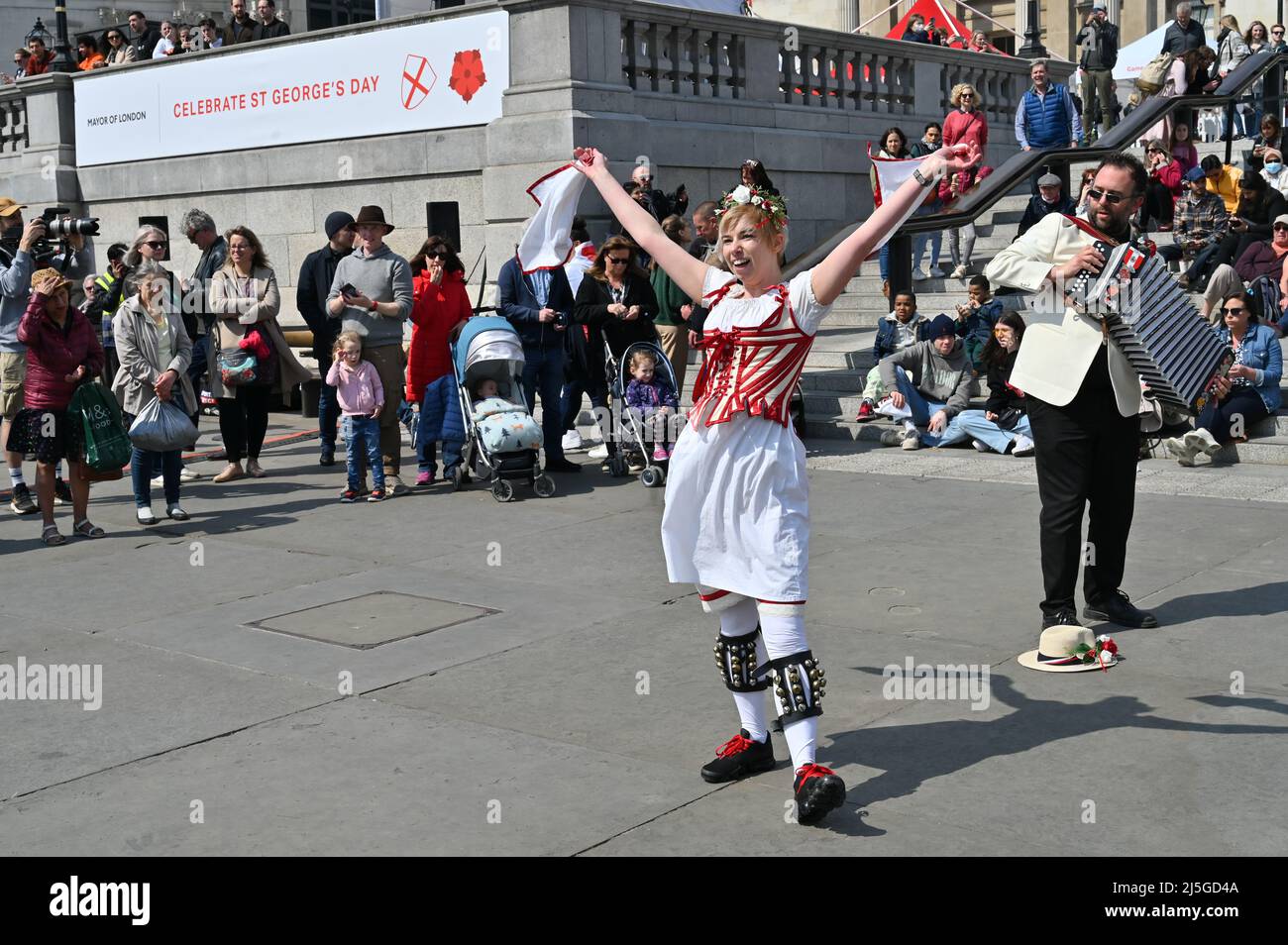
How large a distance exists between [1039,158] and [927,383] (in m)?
4.14

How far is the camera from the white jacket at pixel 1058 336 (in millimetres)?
6723

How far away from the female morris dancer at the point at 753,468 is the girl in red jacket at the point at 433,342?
6.62m

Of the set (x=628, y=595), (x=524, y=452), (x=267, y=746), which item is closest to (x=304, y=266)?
(x=524, y=452)

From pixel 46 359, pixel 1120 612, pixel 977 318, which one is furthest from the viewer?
pixel 977 318

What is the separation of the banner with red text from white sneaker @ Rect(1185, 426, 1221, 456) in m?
8.74

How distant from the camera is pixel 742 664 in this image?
205 inches

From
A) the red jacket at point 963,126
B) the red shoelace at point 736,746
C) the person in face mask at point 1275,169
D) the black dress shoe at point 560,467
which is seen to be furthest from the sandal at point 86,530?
the person in face mask at point 1275,169

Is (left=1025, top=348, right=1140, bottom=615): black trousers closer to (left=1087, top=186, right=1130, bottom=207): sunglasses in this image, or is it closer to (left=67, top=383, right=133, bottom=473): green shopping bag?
(left=1087, top=186, right=1130, bottom=207): sunglasses

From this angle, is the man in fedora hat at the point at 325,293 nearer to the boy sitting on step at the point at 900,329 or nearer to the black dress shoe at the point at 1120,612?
the boy sitting on step at the point at 900,329

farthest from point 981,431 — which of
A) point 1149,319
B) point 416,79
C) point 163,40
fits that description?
point 163,40

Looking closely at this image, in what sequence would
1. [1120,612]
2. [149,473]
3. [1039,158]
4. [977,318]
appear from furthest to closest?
[1039,158], [977,318], [149,473], [1120,612]

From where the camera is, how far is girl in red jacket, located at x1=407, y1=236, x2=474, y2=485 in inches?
464

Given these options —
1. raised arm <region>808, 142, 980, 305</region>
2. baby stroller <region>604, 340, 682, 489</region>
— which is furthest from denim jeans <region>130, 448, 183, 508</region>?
raised arm <region>808, 142, 980, 305</region>

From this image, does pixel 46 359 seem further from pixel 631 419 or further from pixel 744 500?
pixel 744 500
